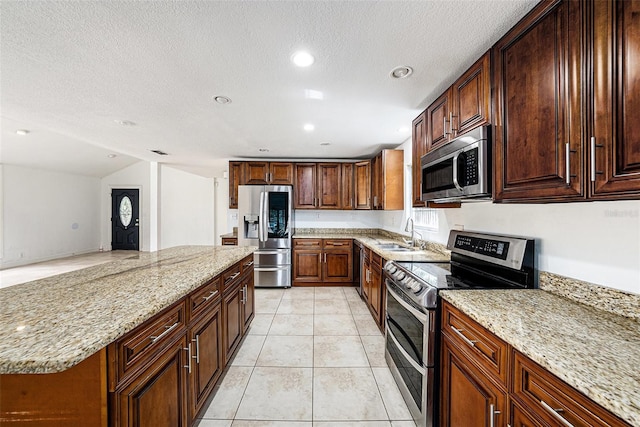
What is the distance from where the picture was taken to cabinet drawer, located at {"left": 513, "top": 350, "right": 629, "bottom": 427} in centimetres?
66

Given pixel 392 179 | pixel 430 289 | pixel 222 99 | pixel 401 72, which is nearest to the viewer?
pixel 430 289

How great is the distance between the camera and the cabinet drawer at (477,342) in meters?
1.00

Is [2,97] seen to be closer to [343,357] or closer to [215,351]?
[215,351]

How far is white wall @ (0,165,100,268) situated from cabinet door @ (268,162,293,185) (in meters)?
5.86

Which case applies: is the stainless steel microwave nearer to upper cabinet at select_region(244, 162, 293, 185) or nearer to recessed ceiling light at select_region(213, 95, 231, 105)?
recessed ceiling light at select_region(213, 95, 231, 105)

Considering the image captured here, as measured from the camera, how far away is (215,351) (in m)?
1.79

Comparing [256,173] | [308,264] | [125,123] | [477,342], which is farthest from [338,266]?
[125,123]

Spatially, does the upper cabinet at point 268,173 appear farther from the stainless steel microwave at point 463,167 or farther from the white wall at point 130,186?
the white wall at point 130,186

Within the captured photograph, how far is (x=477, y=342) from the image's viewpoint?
3.74ft

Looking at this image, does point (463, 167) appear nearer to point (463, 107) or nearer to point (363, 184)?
point (463, 107)

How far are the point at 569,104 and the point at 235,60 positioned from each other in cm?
178

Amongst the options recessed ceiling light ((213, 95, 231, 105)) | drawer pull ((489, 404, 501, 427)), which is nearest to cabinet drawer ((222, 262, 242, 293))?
recessed ceiling light ((213, 95, 231, 105))

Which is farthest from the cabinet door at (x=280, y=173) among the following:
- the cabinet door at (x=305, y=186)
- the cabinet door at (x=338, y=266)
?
the cabinet door at (x=338, y=266)

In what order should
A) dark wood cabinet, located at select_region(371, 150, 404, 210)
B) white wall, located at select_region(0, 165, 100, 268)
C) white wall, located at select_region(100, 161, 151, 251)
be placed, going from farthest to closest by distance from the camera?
white wall, located at select_region(100, 161, 151, 251), white wall, located at select_region(0, 165, 100, 268), dark wood cabinet, located at select_region(371, 150, 404, 210)
